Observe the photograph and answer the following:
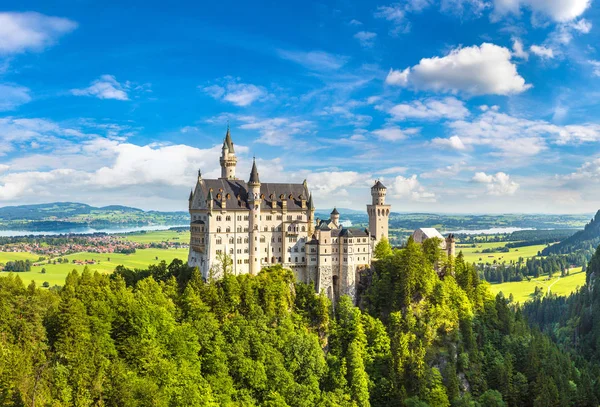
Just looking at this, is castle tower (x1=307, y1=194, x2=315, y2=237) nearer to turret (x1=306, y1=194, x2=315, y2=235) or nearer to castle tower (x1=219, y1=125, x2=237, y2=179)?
turret (x1=306, y1=194, x2=315, y2=235)

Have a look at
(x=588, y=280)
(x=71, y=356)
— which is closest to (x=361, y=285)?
(x=71, y=356)

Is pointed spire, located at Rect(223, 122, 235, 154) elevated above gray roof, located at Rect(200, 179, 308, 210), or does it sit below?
above

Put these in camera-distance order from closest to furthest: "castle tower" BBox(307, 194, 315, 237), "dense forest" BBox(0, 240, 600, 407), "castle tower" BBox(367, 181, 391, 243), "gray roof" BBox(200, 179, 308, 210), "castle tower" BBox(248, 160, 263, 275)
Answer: "dense forest" BBox(0, 240, 600, 407) → "gray roof" BBox(200, 179, 308, 210) → "castle tower" BBox(248, 160, 263, 275) → "castle tower" BBox(307, 194, 315, 237) → "castle tower" BBox(367, 181, 391, 243)

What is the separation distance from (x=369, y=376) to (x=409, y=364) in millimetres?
7598

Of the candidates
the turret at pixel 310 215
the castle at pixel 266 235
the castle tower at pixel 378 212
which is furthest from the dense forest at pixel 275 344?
the turret at pixel 310 215

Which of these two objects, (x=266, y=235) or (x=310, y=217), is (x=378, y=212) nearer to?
(x=310, y=217)

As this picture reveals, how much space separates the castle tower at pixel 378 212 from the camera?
10875 cm

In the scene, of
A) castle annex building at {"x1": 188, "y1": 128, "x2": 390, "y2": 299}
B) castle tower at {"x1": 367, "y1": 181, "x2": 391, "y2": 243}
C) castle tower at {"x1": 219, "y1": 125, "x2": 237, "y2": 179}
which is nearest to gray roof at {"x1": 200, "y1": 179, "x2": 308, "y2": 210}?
castle annex building at {"x1": 188, "y1": 128, "x2": 390, "y2": 299}

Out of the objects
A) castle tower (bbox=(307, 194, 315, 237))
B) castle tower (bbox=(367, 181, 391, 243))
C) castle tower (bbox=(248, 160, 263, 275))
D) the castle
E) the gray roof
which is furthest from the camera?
castle tower (bbox=(367, 181, 391, 243))

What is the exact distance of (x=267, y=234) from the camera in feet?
323

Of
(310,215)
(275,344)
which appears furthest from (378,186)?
(275,344)

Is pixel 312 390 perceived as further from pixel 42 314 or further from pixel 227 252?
pixel 42 314

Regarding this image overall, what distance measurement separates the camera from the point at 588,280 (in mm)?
187250

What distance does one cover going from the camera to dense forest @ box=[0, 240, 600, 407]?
2549 inches
